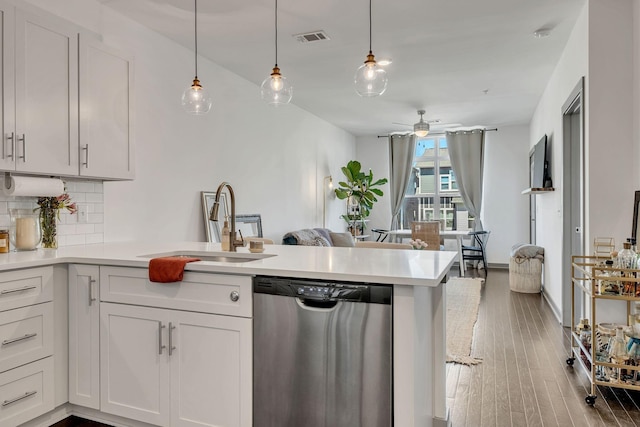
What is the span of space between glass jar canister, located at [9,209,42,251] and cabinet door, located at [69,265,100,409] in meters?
0.47

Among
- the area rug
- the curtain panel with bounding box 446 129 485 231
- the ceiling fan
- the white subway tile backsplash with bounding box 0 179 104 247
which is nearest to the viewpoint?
the white subway tile backsplash with bounding box 0 179 104 247

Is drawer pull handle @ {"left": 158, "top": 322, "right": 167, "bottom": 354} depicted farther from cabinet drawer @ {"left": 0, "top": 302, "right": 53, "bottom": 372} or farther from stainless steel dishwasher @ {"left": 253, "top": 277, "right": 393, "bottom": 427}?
cabinet drawer @ {"left": 0, "top": 302, "right": 53, "bottom": 372}

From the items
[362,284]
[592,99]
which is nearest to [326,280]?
[362,284]

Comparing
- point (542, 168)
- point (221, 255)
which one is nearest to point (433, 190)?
point (542, 168)

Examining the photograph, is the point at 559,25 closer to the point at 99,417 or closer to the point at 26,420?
the point at 99,417

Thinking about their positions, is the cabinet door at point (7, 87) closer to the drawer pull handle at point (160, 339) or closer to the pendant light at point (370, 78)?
the drawer pull handle at point (160, 339)

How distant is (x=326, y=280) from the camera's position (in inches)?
71.9

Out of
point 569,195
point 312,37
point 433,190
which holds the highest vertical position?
point 312,37

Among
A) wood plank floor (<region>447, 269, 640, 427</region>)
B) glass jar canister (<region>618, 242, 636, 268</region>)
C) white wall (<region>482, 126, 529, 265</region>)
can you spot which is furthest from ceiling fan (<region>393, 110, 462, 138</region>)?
glass jar canister (<region>618, 242, 636, 268</region>)

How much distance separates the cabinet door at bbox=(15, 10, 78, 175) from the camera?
243 cm

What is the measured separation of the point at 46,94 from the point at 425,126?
5.39 meters

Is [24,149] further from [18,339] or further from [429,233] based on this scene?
[429,233]

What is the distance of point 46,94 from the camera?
8.41 ft

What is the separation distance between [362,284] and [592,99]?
8.59 feet
